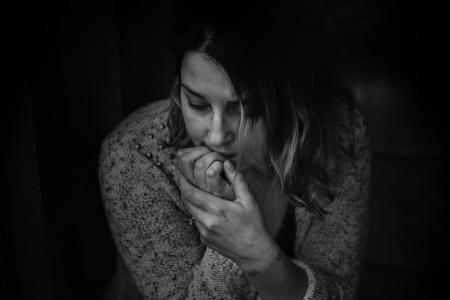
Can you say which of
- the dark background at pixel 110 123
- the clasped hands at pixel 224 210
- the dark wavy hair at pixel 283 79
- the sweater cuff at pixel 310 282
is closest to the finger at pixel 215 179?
the clasped hands at pixel 224 210

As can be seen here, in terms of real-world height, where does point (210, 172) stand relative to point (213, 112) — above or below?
below

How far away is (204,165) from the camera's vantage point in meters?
0.90

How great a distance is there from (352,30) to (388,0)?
6.5 inches

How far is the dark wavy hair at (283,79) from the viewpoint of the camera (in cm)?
79

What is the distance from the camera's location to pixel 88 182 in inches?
52.1

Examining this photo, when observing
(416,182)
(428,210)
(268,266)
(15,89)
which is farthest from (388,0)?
(15,89)

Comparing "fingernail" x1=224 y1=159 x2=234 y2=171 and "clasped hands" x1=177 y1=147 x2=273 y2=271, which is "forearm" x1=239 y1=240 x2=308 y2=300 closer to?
"clasped hands" x1=177 y1=147 x2=273 y2=271

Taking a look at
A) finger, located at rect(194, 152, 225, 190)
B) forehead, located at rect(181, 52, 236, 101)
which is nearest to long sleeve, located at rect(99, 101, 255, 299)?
finger, located at rect(194, 152, 225, 190)

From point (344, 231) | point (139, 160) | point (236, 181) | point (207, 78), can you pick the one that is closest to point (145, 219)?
point (139, 160)

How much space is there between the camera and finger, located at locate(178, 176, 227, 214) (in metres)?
0.90

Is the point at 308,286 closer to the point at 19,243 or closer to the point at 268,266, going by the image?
the point at 268,266

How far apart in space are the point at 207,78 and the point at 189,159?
199mm

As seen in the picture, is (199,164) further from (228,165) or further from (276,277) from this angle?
(276,277)

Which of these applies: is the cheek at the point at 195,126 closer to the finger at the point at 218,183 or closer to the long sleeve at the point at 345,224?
the finger at the point at 218,183
